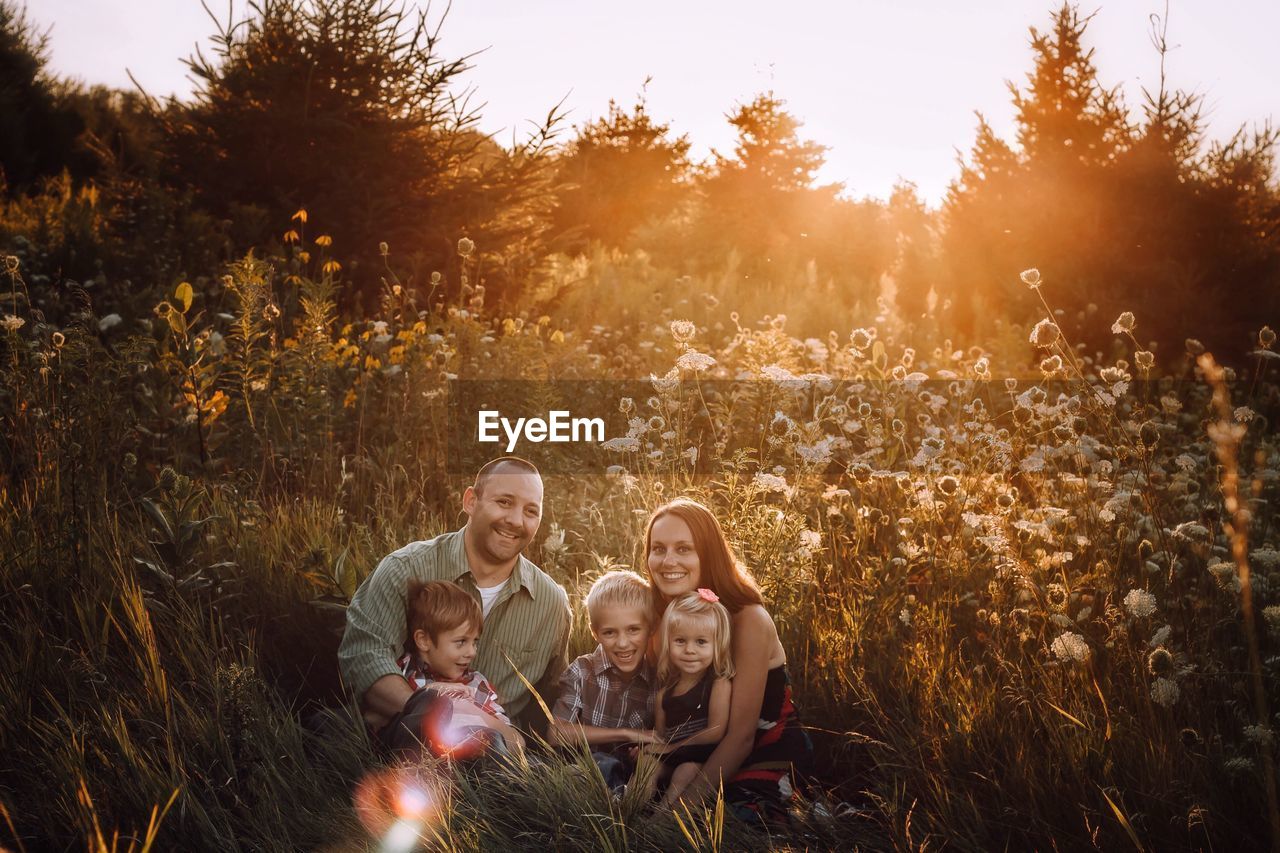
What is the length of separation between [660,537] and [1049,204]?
33.2 feet

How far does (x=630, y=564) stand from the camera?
14.8 feet

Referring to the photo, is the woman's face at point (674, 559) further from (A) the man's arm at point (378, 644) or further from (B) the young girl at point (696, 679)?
(A) the man's arm at point (378, 644)

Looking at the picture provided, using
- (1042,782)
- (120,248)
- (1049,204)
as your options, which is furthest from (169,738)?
(1049,204)

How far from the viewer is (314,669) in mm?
3980

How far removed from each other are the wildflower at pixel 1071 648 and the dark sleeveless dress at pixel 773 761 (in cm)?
96

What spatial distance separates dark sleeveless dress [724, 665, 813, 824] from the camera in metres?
3.10

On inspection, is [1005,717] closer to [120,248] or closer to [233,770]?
[233,770]

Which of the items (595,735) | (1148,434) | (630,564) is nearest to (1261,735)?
(1148,434)

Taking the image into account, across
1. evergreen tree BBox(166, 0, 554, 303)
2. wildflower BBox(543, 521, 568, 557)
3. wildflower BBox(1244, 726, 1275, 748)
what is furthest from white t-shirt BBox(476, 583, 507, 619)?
evergreen tree BBox(166, 0, 554, 303)

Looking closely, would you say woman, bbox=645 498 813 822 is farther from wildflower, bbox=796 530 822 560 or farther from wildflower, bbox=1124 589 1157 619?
wildflower, bbox=1124 589 1157 619

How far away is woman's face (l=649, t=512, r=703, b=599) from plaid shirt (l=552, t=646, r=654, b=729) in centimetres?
34

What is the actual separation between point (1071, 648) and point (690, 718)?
133 cm

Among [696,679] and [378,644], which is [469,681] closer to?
[378,644]

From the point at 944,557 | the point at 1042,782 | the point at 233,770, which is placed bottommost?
the point at 233,770
